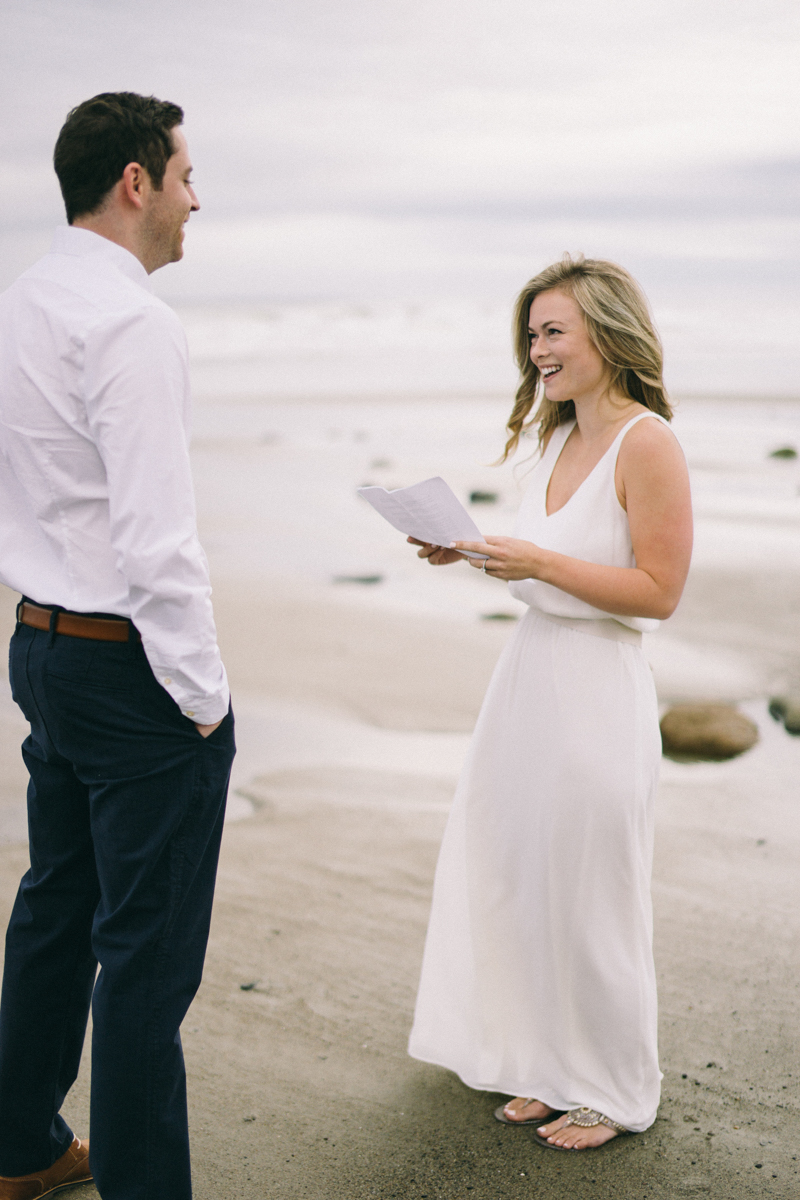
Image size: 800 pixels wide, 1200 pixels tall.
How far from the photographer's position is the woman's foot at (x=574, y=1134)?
2.92 metres

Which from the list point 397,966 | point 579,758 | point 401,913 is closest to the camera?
point 579,758

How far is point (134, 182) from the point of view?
7.32 ft

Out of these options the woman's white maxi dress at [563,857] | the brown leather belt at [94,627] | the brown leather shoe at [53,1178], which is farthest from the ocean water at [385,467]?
the brown leather shoe at [53,1178]

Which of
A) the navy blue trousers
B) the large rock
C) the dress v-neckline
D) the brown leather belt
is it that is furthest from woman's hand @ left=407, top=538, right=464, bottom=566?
the large rock

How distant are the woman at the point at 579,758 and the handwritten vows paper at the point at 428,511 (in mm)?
49

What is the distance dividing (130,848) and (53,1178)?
1081 millimetres

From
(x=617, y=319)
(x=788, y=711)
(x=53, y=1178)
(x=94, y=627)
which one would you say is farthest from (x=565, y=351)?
(x=788, y=711)

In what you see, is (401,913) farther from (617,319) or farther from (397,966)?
(617,319)

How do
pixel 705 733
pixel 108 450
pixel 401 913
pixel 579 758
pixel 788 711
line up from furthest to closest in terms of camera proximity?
pixel 788 711 → pixel 705 733 → pixel 401 913 → pixel 579 758 → pixel 108 450

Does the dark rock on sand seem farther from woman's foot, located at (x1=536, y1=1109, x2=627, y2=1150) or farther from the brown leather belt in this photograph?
the brown leather belt

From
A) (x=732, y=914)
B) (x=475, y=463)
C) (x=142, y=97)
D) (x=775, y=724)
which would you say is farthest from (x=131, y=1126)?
(x=475, y=463)

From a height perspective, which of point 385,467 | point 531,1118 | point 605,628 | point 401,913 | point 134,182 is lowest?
point 385,467

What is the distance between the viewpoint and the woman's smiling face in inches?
115

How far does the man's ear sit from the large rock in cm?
433
